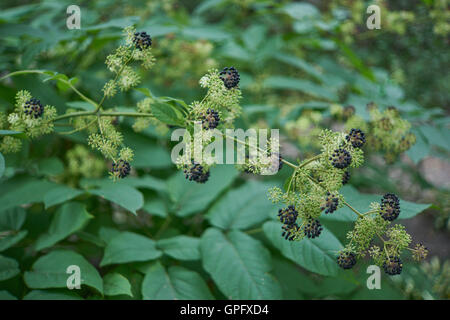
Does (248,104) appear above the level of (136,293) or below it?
above

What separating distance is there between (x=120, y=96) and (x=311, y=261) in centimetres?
138

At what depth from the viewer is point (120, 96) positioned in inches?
76.5

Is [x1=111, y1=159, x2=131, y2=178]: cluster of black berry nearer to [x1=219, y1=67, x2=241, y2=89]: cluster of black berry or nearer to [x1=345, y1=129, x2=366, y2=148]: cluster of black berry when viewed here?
[x1=219, y1=67, x2=241, y2=89]: cluster of black berry

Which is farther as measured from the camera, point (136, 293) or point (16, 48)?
point (16, 48)

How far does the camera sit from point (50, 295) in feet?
3.87

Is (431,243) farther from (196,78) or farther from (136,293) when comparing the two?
(136,293)

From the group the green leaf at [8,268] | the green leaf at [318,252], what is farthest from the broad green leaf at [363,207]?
the green leaf at [8,268]

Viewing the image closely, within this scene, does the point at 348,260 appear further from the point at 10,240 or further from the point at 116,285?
the point at 10,240

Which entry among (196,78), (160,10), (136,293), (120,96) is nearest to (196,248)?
(136,293)

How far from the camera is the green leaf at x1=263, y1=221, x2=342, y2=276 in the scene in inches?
47.9

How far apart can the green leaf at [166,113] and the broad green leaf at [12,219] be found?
2.80 ft

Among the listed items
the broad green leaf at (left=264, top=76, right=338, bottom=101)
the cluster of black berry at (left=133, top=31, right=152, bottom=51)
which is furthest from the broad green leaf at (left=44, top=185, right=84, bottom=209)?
the broad green leaf at (left=264, top=76, right=338, bottom=101)

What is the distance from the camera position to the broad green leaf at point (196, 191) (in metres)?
1.64

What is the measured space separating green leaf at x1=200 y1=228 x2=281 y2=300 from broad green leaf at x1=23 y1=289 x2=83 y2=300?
493 mm
